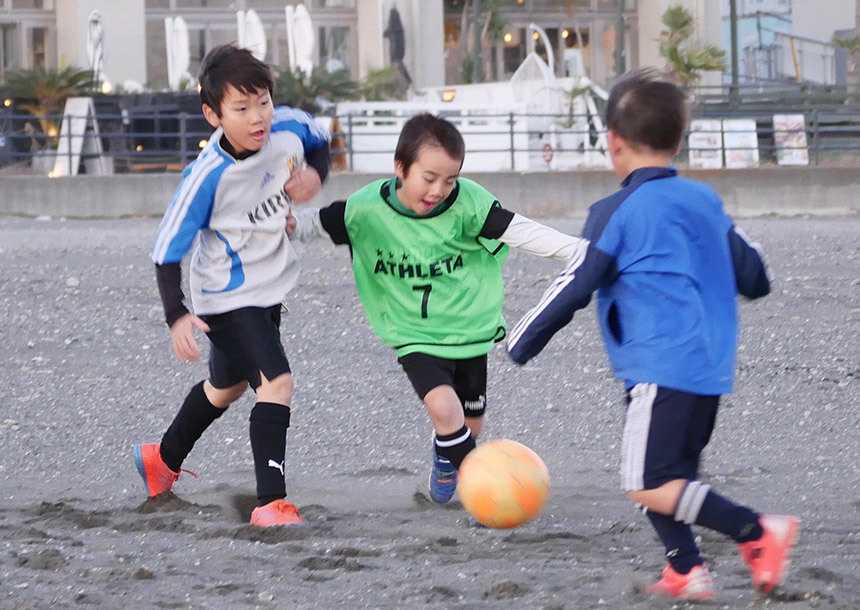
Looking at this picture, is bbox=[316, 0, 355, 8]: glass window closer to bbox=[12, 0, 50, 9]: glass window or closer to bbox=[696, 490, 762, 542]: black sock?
bbox=[12, 0, 50, 9]: glass window

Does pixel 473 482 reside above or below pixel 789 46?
below

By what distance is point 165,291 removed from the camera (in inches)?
176

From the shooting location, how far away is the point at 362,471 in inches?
222

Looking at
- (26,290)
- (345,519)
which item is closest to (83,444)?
(345,519)

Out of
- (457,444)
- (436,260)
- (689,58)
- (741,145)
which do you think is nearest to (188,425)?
(457,444)

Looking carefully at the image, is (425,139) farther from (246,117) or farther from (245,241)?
(245,241)

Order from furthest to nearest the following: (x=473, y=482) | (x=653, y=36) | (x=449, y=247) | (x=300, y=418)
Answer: (x=653, y=36) → (x=300, y=418) → (x=449, y=247) → (x=473, y=482)

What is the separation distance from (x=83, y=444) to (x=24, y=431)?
378 millimetres

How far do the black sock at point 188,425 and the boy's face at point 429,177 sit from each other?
1.13 meters

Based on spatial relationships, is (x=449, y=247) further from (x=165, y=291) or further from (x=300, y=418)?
(x=300, y=418)

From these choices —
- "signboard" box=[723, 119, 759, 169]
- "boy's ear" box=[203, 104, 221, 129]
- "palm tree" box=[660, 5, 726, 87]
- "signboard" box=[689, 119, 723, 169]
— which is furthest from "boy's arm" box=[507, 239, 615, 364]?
"palm tree" box=[660, 5, 726, 87]

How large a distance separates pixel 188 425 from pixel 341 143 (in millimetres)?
19213

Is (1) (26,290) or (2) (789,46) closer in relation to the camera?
(1) (26,290)

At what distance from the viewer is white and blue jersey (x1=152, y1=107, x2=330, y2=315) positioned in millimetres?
4457
